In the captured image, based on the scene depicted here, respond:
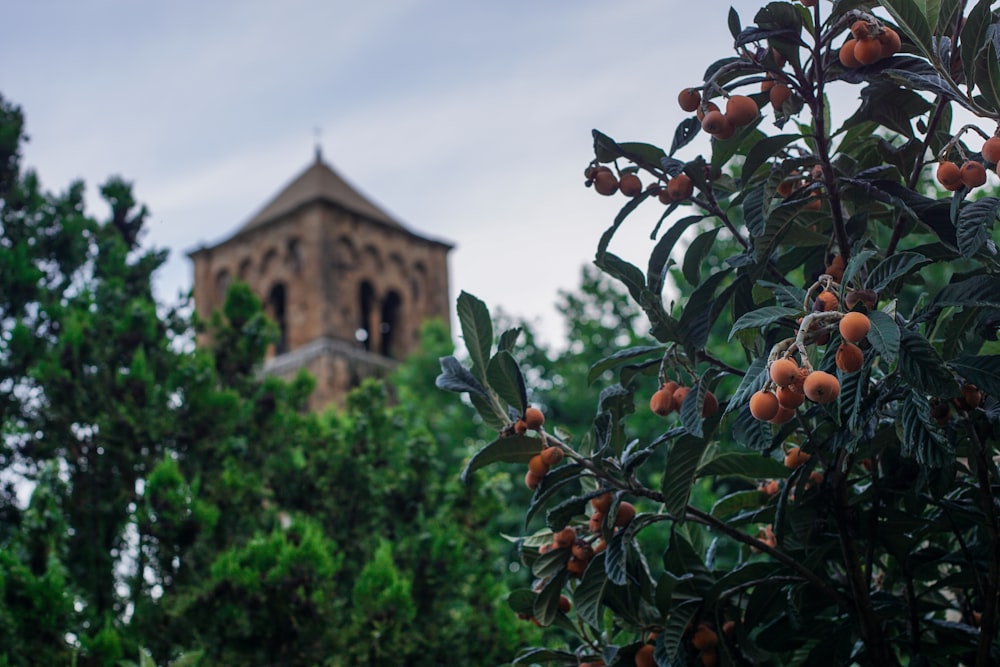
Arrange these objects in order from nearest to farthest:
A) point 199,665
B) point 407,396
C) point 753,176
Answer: point 753,176 < point 199,665 < point 407,396

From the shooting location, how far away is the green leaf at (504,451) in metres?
2.94

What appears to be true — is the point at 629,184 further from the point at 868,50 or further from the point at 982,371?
the point at 982,371

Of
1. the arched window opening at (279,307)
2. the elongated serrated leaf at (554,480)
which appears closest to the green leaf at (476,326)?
the elongated serrated leaf at (554,480)

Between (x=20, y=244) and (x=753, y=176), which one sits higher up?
(x=20, y=244)

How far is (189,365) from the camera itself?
9031mm

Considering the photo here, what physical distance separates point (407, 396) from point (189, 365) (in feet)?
41.9

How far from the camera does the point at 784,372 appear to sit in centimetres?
197

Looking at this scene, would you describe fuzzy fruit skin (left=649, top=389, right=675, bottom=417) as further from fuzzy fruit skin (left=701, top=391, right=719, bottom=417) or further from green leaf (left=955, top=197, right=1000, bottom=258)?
green leaf (left=955, top=197, right=1000, bottom=258)

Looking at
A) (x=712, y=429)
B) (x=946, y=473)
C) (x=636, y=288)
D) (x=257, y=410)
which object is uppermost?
(x=257, y=410)

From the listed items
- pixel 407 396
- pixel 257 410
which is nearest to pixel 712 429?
pixel 257 410

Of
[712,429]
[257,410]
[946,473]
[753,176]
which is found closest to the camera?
[946,473]

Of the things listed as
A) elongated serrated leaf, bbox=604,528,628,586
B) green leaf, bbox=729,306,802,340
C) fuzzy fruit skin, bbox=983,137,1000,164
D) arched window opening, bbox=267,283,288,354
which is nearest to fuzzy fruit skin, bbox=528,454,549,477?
elongated serrated leaf, bbox=604,528,628,586

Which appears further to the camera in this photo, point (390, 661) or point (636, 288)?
point (390, 661)

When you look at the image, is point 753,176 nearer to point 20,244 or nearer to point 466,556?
point 466,556
